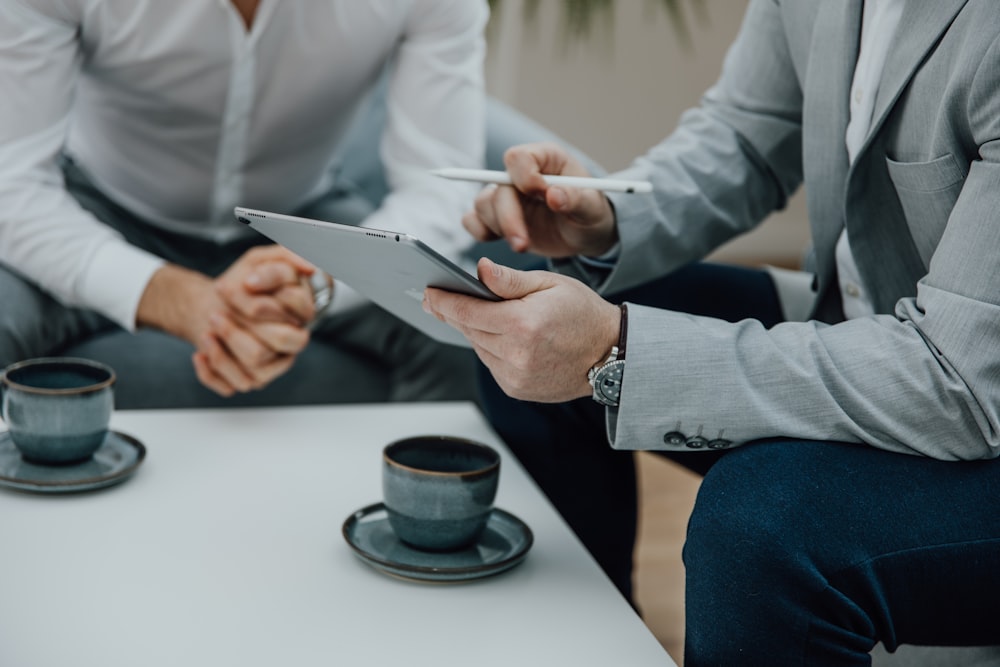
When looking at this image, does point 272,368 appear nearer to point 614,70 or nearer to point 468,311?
point 468,311

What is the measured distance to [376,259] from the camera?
0.78 meters

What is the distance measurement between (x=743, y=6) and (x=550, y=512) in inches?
125

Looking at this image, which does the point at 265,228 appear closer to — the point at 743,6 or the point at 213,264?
the point at 213,264

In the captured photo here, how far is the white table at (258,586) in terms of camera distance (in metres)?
0.72

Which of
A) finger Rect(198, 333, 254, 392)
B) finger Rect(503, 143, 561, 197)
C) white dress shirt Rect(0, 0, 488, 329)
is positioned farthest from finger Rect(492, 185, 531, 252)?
white dress shirt Rect(0, 0, 488, 329)

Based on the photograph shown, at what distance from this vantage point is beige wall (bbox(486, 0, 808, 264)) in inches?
141

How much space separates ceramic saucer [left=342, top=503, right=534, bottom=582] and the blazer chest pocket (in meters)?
0.41

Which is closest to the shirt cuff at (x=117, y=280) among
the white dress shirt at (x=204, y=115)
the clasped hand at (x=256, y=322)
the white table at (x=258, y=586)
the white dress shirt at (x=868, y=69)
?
the white dress shirt at (x=204, y=115)

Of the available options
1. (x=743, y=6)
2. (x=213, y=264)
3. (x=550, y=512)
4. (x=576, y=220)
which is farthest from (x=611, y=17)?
(x=550, y=512)

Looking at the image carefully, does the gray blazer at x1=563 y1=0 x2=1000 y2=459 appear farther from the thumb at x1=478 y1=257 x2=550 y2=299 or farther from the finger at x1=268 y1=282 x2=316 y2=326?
the finger at x1=268 y1=282 x2=316 y2=326

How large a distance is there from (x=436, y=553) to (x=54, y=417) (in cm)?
35

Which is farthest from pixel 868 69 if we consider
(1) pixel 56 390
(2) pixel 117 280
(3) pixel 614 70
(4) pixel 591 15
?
(3) pixel 614 70

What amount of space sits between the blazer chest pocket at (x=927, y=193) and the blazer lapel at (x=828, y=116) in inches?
4.1

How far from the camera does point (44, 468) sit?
37.6 inches
